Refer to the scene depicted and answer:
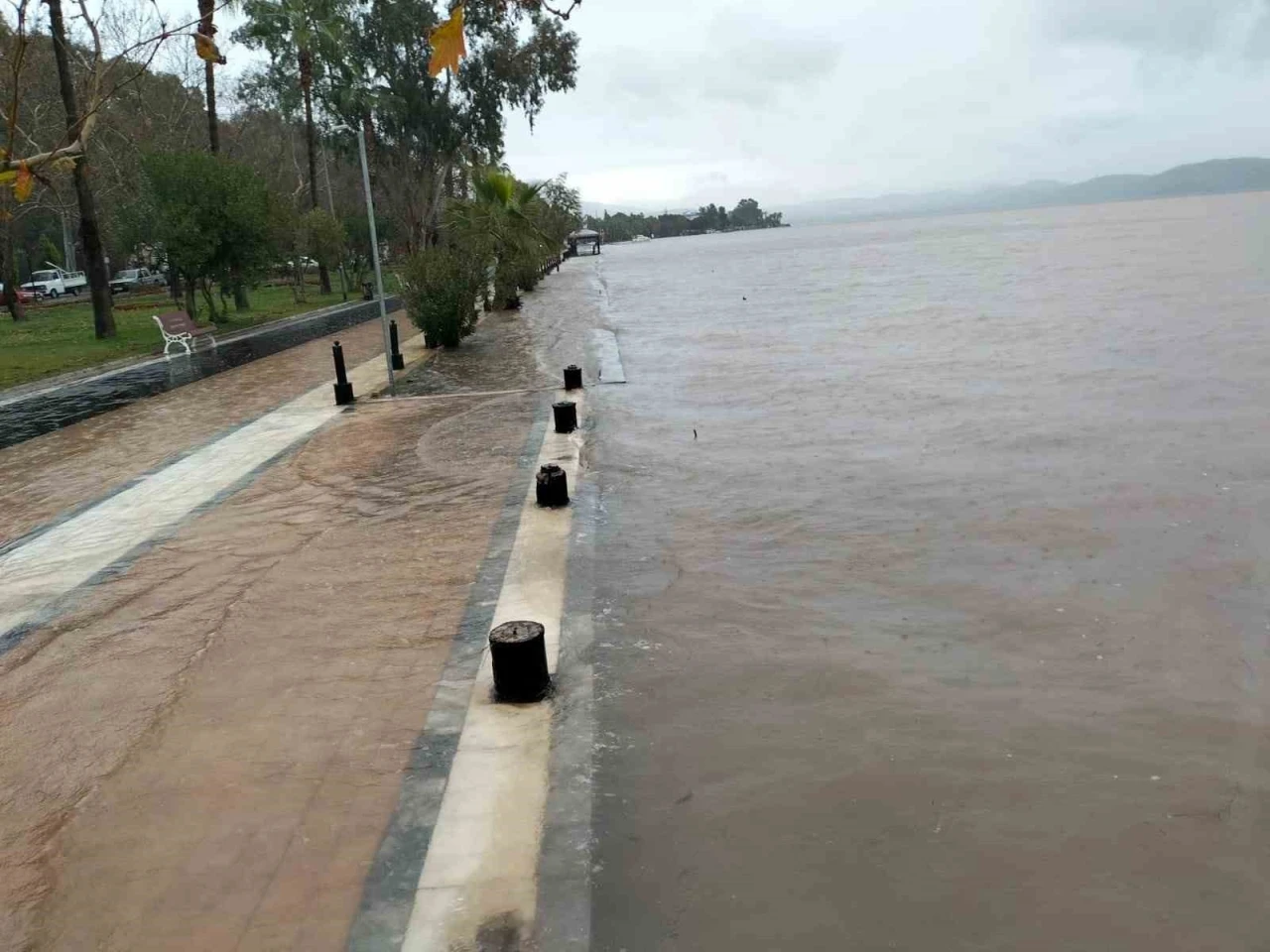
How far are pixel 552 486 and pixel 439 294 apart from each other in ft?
38.3

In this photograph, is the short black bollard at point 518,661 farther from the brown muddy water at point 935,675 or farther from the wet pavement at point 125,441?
the wet pavement at point 125,441

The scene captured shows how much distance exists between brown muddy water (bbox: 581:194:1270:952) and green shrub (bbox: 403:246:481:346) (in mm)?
6955

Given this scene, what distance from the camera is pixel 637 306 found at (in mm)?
33312

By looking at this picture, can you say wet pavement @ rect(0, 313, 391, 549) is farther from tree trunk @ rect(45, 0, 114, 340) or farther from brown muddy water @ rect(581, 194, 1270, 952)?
tree trunk @ rect(45, 0, 114, 340)

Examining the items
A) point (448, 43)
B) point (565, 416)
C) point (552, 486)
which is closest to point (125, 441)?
point (565, 416)

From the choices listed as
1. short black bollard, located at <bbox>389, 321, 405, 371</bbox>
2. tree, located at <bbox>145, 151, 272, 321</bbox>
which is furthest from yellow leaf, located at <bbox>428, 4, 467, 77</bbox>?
tree, located at <bbox>145, 151, 272, 321</bbox>

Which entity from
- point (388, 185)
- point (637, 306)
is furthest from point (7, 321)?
point (637, 306)

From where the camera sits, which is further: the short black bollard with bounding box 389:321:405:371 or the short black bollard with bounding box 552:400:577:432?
the short black bollard with bounding box 389:321:405:371

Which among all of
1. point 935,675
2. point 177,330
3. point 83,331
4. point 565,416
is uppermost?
point 177,330

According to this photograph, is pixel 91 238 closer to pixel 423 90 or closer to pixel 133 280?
pixel 423 90

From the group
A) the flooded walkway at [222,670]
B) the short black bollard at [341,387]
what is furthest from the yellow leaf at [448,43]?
the short black bollard at [341,387]

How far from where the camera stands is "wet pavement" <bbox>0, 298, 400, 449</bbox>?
45.4 feet

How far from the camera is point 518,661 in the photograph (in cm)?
459

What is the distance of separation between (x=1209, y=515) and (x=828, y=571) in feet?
10.9
